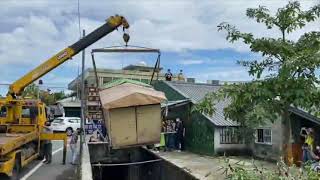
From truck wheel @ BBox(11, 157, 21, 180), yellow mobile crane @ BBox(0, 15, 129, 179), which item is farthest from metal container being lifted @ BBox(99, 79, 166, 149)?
yellow mobile crane @ BBox(0, 15, 129, 179)

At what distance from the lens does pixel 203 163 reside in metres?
20.2

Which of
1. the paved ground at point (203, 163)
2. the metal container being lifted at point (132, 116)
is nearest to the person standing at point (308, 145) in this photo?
the paved ground at point (203, 163)

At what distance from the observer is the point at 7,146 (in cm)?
1552

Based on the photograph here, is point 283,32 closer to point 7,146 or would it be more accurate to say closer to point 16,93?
point 7,146

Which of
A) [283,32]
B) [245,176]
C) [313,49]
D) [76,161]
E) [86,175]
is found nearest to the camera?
[245,176]

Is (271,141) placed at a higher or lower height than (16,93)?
lower

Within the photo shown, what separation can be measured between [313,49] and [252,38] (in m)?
1.30

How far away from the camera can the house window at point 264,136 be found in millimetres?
21875

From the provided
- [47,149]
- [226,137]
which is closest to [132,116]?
[47,149]

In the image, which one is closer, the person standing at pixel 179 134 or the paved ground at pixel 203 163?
the paved ground at pixel 203 163

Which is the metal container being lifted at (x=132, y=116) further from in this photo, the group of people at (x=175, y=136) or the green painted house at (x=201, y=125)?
the group of people at (x=175, y=136)

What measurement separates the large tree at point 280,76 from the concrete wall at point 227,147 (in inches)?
486

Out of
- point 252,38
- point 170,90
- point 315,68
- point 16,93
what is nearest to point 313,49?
point 315,68

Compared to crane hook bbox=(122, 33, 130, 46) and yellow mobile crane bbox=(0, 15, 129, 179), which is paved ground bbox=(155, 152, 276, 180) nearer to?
crane hook bbox=(122, 33, 130, 46)
